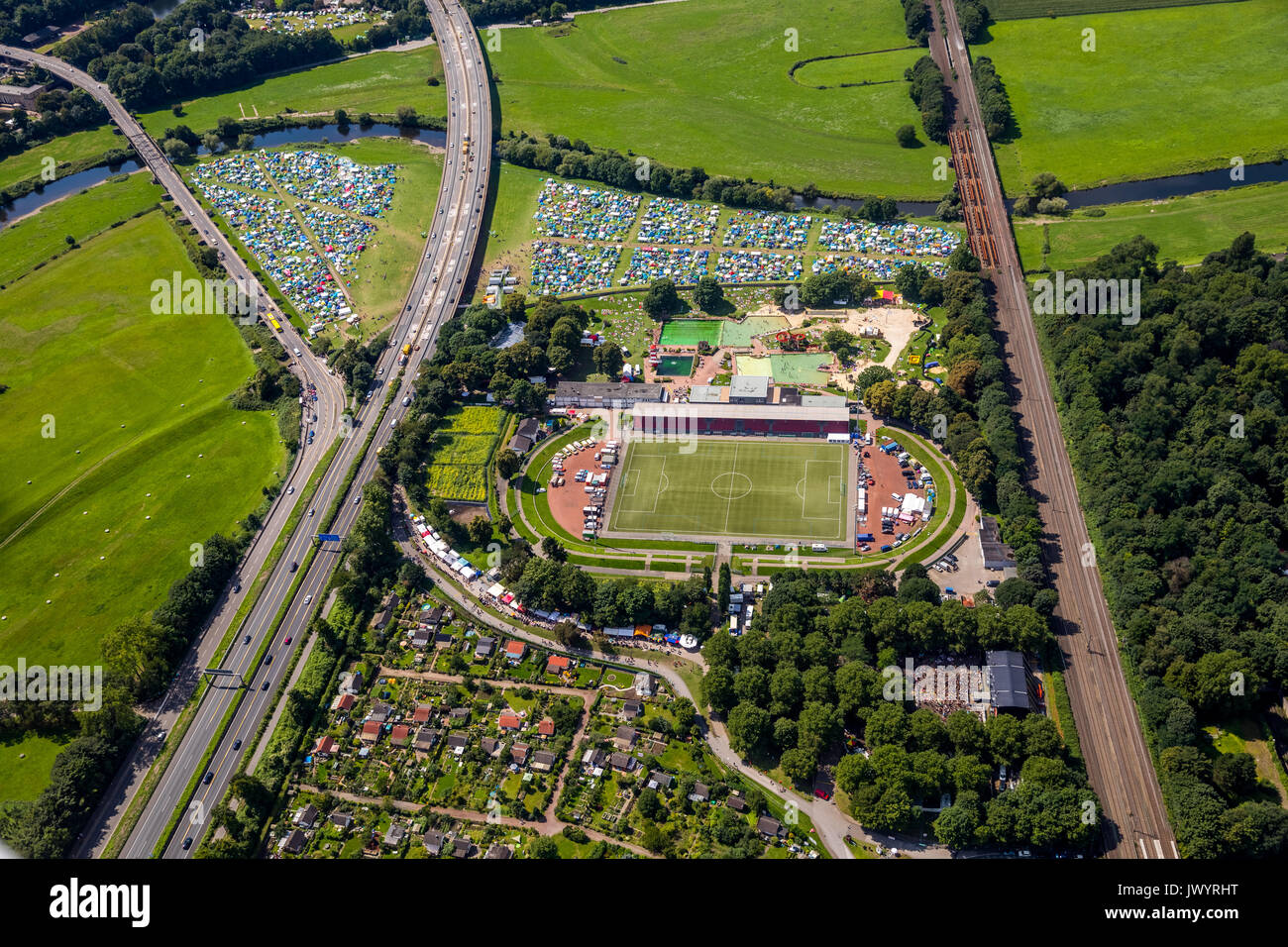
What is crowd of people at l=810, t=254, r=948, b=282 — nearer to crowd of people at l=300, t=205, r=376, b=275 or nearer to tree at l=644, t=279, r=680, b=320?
tree at l=644, t=279, r=680, b=320

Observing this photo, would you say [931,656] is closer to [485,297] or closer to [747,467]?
[747,467]

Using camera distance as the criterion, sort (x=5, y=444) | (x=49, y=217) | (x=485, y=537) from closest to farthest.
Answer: (x=485, y=537) < (x=5, y=444) < (x=49, y=217)

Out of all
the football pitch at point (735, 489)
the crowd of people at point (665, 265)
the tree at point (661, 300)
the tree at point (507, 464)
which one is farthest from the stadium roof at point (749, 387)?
the tree at point (507, 464)

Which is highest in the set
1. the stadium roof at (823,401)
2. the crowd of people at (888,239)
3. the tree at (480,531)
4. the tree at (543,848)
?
the crowd of people at (888,239)

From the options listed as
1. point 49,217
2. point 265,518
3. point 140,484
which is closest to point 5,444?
point 140,484

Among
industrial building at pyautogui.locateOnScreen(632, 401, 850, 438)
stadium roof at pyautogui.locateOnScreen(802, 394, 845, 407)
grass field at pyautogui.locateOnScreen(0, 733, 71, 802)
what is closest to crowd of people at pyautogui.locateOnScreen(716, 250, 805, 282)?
stadium roof at pyautogui.locateOnScreen(802, 394, 845, 407)

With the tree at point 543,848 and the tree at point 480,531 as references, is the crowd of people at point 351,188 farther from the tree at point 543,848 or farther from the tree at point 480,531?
the tree at point 543,848
